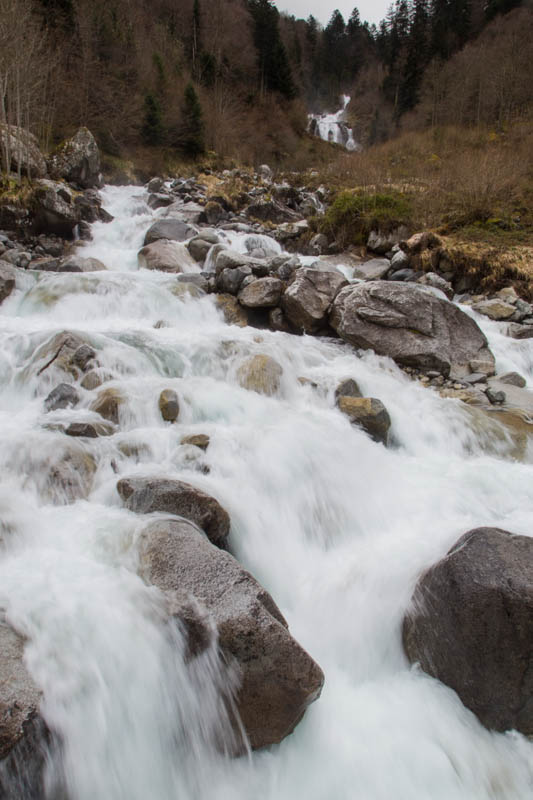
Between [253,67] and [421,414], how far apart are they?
41234 mm

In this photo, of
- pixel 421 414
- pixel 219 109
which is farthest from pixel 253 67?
pixel 421 414

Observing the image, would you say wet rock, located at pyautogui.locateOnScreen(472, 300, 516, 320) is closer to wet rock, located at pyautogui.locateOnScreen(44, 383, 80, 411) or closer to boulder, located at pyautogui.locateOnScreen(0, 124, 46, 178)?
wet rock, located at pyautogui.locateOnScreen(44, 383, 80, 411)

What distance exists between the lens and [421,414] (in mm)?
5500

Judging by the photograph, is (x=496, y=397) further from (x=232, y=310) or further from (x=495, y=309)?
(x=232, y=310)

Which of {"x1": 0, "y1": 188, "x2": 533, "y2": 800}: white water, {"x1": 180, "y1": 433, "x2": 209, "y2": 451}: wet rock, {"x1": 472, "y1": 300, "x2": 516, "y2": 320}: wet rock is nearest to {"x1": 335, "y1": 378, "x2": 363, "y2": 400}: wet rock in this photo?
{"x1": 0, "y1": 188, "x2": 533, "y2": 800}: white water

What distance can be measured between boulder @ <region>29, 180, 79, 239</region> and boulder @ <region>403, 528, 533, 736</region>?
40.4 feet

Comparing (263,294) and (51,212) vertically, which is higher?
(51,212)

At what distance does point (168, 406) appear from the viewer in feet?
15.3

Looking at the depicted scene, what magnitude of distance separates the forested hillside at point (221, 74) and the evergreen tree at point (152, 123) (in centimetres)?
6

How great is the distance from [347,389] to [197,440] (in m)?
2.35

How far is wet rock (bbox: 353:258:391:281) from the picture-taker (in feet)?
33.5

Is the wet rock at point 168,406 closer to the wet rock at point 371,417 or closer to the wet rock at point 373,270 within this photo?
the wet rock at point 371,417

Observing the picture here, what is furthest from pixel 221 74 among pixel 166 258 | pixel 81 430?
pixel 81 430

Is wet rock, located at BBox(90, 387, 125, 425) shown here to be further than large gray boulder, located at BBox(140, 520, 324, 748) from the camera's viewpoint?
Yes
